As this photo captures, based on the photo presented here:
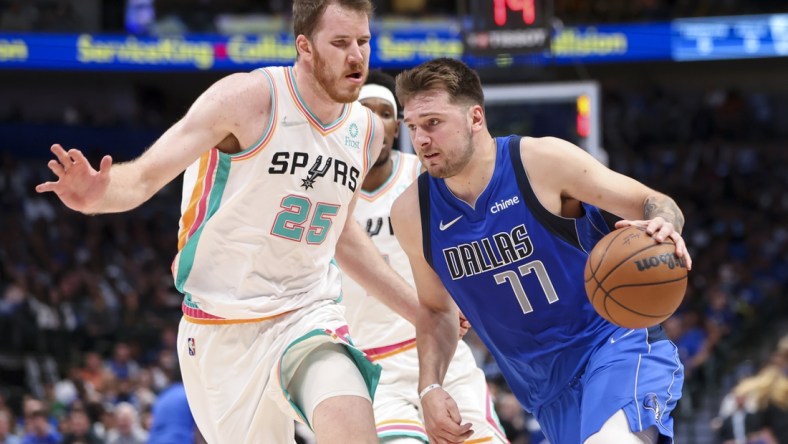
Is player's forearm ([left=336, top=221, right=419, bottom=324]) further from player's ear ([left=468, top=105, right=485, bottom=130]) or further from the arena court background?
the arena court background

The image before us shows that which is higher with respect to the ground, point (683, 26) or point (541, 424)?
point (683, 26)

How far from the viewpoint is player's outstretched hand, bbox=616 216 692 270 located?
3949 mm

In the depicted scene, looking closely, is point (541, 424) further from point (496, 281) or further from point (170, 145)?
point (170, 145)

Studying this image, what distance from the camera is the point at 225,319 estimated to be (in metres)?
4.61

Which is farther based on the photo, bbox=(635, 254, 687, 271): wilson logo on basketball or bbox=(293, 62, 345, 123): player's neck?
bbox=(293, 62, 345, 123): player's neck

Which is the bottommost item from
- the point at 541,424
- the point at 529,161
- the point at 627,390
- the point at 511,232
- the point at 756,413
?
the point at 756,413

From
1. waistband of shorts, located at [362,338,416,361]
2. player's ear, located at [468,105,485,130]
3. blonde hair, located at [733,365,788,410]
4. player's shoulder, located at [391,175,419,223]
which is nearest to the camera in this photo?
player's ear, located at [468,105,485,130]

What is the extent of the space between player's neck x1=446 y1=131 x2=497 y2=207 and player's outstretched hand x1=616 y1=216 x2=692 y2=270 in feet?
2.72

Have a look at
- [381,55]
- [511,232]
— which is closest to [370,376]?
[511,232]

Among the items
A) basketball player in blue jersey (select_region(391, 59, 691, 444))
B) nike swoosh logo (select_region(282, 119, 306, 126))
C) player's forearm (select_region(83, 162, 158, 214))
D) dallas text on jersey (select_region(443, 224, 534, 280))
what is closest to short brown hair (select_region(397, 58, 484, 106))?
basketball player in blue jersey (select_region(391, 59, 691, 444))

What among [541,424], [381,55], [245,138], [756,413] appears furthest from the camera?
[381,55]

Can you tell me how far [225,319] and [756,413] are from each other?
6698 millimetres

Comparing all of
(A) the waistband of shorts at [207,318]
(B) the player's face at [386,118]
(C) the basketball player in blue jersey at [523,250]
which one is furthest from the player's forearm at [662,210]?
(B) the player's face at [386,118]

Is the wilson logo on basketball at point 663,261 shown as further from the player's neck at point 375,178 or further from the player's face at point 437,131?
the player's neck at point 375,178
